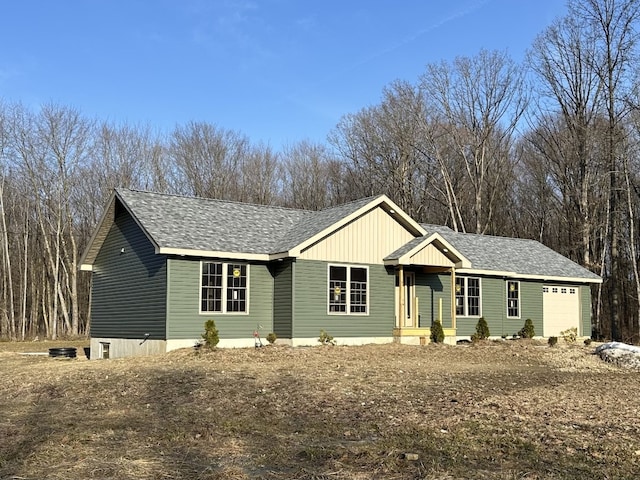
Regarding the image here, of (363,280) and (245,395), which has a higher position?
(363,280)

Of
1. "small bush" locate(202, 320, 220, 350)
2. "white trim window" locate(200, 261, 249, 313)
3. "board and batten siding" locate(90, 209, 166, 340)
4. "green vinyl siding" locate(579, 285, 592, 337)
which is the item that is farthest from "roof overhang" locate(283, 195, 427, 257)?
"green vinyl siding" locate(579, 285, 592, 337)

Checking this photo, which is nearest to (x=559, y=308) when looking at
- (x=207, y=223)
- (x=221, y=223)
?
(x=221, y=223)

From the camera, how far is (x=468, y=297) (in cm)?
2517

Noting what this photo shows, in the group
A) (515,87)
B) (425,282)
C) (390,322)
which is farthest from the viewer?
(515,87)

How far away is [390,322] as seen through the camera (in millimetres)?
22031

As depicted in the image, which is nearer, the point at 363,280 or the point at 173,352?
the point at 173,352

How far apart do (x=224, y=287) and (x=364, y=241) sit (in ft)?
16.1

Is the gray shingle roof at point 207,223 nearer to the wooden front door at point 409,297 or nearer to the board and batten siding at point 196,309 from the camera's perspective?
the board and batten siding at point 196,309

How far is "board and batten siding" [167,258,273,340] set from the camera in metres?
18.7

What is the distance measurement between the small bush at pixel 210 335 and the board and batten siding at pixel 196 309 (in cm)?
37

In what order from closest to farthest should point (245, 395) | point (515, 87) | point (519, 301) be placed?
point (245, 395) → point (519, 301) → point (515, 87)

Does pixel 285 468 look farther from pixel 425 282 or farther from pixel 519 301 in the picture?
pixel 519 301

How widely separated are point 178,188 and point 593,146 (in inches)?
1034

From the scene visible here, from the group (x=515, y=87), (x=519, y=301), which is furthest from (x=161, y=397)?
(x=515, y=87)
